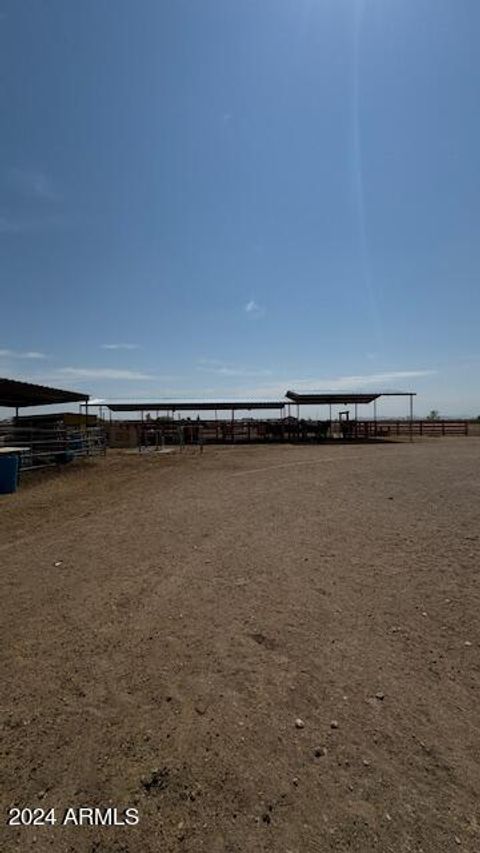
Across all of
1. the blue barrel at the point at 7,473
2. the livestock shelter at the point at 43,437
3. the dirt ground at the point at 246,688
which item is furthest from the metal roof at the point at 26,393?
the dirt ground at the point at 246,688

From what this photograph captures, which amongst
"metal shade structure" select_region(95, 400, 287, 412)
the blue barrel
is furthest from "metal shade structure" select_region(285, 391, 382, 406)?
the blue barrel

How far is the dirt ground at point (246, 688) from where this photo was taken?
2.11 metres

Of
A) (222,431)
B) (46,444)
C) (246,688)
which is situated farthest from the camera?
(222,431)

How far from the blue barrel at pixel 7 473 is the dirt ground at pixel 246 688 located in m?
5.19

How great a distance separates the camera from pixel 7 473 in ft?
38.0

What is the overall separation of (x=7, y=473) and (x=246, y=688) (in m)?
10.2

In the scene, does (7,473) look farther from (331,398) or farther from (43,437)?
(331,398)

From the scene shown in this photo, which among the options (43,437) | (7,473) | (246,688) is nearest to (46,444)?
(43,437)

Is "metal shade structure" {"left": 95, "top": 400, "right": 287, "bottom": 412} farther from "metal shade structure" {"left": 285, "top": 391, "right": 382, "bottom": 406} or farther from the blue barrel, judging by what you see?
the blue barrel

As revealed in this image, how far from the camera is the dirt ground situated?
6.92ft

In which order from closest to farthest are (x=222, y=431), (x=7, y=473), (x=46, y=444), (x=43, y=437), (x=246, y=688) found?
(x=246, y=688)
(x=7, y=473)
(x=46, y=444)
(x=43, y=437)
(x=222, y=431)

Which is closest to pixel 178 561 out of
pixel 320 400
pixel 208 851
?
pixel 208 851

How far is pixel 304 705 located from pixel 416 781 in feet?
2.48

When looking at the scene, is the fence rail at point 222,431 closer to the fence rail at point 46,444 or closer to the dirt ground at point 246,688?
the fence rail at point 46,444
